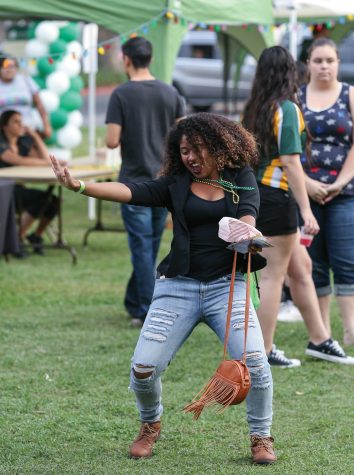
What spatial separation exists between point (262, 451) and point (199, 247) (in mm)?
917

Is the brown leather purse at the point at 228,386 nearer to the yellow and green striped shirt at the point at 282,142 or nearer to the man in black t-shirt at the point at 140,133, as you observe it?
the yellow and green striped shirt at the point at 282,142

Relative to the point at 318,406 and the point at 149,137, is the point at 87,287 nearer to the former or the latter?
the point at 149,137

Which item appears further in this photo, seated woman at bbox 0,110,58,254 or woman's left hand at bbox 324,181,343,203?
seated woman at bbox 0,110,58,254

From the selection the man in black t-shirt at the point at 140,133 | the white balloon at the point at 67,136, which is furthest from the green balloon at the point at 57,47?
the man in black t-shirt at the point at 140,133

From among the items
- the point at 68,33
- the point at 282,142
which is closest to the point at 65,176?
the point at 282,142

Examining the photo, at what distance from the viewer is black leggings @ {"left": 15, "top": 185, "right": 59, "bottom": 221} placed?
35.3ft

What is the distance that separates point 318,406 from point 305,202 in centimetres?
116

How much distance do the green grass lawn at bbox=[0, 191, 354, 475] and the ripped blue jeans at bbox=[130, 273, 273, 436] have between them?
12.4 inches

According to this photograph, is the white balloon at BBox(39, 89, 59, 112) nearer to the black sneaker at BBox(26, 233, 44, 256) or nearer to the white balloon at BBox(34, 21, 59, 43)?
the white balloon at BBox(34, 21, 59, 43)

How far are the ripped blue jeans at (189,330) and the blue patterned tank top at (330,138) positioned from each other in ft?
7.23

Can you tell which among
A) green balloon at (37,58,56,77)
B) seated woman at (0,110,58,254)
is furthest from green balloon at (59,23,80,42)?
seated woman at (0,110,58,254)

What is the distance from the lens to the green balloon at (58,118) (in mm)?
13297

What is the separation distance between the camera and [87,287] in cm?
897

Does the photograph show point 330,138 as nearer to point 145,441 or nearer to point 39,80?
point 145,441
